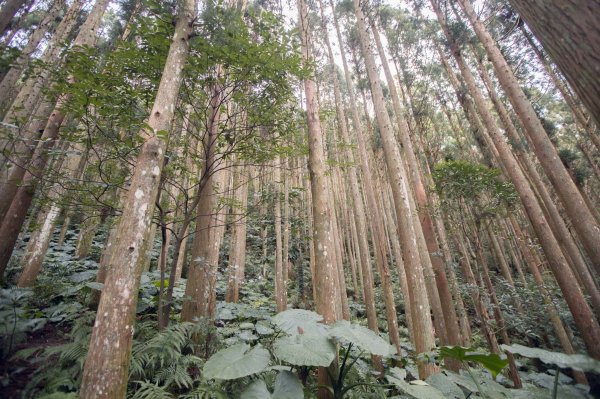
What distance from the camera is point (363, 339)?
7.67 feet

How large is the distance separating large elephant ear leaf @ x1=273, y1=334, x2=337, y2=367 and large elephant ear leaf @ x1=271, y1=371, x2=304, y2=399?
21 centimetres

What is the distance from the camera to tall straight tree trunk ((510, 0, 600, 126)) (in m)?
1.21

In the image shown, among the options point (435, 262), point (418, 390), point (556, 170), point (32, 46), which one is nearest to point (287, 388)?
point (418, 390)

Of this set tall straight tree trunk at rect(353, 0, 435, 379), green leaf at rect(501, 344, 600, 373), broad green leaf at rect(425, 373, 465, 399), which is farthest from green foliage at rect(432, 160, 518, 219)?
green leaf at rect(501, 344, 600, 373)

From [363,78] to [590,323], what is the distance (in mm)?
11375

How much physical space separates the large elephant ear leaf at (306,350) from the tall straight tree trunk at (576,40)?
2.22m

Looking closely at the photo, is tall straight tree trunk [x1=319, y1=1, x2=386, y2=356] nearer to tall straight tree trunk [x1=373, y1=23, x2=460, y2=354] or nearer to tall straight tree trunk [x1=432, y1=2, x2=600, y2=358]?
tall straight tree trunk [x1=373, y1=23, x2=460, y2=354]

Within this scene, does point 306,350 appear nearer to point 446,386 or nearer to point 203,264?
point 446,386

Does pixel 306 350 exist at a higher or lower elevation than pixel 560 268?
lower

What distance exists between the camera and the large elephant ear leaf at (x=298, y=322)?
243 centimetres

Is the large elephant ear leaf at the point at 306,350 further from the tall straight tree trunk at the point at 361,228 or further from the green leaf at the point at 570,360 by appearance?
the tall straight tree trunk at the point at 361,228

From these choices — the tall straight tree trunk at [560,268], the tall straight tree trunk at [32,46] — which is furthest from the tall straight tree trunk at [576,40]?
the tall straight tree trunk at [32,46]

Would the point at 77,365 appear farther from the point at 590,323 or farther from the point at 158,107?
the point at 590,323

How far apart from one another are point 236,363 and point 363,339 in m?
1.10
